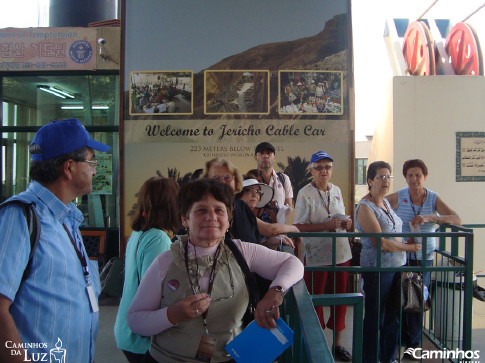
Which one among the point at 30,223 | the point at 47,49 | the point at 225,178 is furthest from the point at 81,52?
the point at 30,223

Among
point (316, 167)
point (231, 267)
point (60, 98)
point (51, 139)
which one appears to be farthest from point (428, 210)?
point (60, 98)

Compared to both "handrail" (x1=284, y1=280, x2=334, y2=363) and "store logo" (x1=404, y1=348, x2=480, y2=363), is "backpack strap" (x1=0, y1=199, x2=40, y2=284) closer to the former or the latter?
"handrail" (x1=284, y1=280, x2=334, y2=363)

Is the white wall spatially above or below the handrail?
above

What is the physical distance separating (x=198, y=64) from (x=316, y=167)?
2584mm

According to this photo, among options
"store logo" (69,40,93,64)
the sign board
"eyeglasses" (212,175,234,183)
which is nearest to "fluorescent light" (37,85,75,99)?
"store logo" (69,40,93,64)

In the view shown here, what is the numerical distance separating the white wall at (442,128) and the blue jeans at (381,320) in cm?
399

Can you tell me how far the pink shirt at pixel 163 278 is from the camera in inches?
74.0

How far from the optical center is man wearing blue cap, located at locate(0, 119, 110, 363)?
1497mm

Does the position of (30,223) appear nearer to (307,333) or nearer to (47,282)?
(47,282)

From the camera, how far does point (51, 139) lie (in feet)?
5.96

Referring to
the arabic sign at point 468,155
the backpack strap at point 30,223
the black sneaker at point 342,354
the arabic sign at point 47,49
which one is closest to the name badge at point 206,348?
the backpack strap at point 30,223

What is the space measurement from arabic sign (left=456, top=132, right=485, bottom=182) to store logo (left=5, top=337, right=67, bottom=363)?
7.07 metres

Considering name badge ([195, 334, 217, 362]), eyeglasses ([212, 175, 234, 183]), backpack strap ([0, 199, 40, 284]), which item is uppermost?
eyeglasses ([212, 175, 234, 183])

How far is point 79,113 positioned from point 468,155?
628cm
